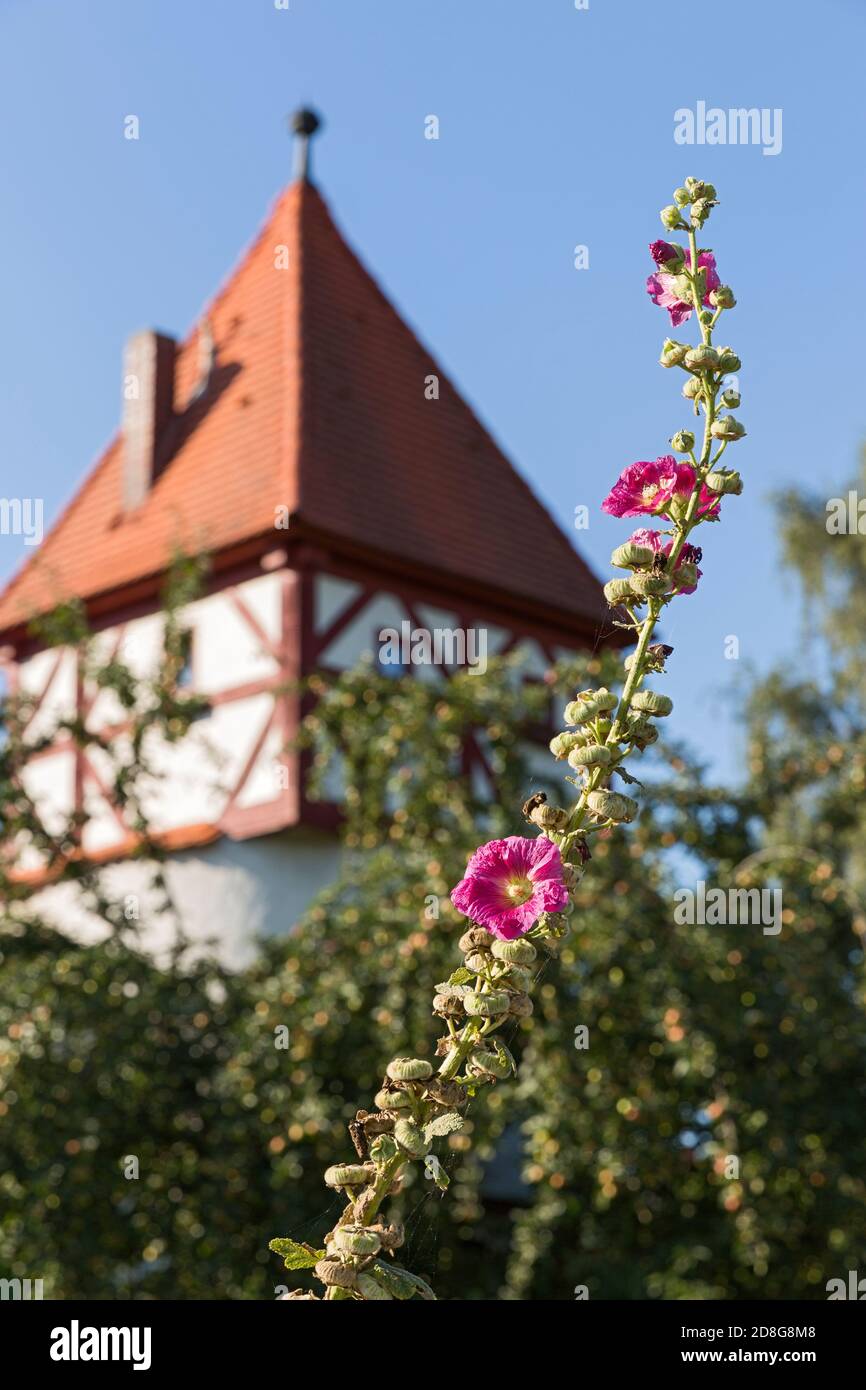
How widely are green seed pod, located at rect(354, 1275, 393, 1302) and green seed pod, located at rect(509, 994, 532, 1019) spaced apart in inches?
5.3

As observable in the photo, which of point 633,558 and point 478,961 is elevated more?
point 633,558

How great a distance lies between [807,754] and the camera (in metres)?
9.45

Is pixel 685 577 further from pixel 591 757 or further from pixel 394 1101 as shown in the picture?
pixel 394 1101

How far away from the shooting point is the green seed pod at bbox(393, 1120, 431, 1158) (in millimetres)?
817

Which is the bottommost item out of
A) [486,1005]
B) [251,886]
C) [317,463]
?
[486,1005]

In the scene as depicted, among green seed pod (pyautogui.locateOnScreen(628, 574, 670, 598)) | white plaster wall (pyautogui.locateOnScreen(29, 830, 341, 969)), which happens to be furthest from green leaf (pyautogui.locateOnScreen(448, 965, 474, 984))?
white plaster wall (pyautogui.locateOnScreen(29, 830, 341, 969))

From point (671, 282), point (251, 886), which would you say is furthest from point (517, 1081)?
point (671, 282)

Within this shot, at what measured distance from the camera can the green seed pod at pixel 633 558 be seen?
0.88 m

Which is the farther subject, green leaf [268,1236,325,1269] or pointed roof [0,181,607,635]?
pointed roof [0,181,607,635]

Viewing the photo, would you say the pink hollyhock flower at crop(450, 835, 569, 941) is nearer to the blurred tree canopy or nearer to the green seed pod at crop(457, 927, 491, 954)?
the green seed pod at crop(457, 927, 491, 954)

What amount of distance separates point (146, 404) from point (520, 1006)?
15.5m

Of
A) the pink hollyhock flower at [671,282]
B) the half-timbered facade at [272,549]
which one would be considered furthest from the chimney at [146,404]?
the pink hollyhock flower at [671,282]

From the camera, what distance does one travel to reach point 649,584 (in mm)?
875
